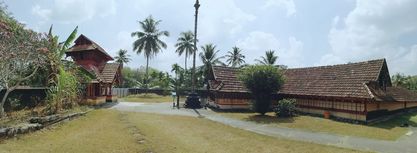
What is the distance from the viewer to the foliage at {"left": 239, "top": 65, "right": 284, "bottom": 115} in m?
24.8

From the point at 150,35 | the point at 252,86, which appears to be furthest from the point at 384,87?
the point at 150,35

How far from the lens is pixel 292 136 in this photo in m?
16.8

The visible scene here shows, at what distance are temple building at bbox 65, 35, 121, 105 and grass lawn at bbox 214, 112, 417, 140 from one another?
13041 millimetres

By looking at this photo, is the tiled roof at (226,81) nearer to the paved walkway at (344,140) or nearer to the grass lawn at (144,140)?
the paved walkway at (344,140)

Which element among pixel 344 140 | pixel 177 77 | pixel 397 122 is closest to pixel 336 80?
pixel 397 122

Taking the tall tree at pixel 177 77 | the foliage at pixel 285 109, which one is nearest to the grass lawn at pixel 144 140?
the foliage at pixel 285 109

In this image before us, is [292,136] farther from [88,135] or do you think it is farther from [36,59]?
[36,59]

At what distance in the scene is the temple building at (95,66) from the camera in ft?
96.5

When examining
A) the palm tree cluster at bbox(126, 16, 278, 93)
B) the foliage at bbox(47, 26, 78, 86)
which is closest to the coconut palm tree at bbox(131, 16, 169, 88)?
the palm tree cluster at bbox(126, 16, 278, 93)

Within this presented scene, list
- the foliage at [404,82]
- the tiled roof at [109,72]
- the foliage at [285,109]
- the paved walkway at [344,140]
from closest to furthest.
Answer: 1. the paved walkway at [344,140]
2. the foliage at [285,109]
3. the tiled roof at [109,72]
4. the foliage at [404,82]

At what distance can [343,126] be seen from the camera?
20.1 m

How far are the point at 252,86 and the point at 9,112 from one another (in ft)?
50.8

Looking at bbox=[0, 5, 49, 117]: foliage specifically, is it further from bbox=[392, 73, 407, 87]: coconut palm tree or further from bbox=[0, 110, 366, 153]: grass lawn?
bbox=[392, 73, 407, 87]: coconut palm tree

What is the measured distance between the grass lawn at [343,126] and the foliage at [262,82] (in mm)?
1178
